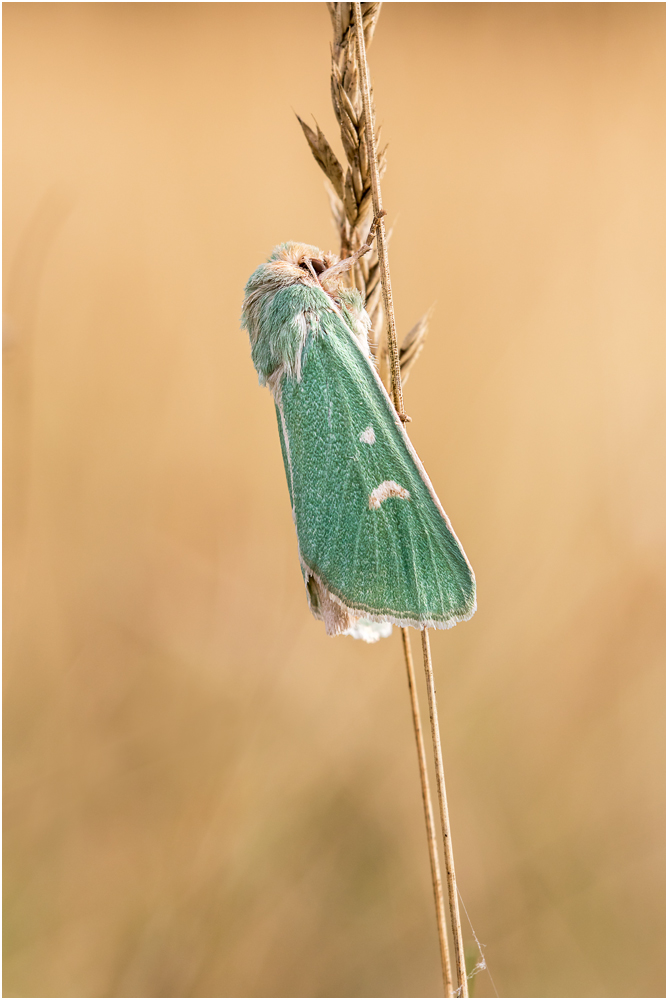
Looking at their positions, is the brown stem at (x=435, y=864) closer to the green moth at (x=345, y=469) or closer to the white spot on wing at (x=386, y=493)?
the green moth at (x=345, y=469)

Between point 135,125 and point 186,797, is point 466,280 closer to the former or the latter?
point 135,125

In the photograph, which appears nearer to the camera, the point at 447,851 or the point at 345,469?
the point at 447,851

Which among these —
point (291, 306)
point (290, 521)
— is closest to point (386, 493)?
point (291, 306)

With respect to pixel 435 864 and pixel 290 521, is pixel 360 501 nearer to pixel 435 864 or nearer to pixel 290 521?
pixel 435 864

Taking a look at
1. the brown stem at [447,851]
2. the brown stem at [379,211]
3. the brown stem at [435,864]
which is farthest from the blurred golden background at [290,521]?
the brown stem at [379,211]

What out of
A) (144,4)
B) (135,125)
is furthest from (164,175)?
(144,4)

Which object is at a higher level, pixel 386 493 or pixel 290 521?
pixel 386 493

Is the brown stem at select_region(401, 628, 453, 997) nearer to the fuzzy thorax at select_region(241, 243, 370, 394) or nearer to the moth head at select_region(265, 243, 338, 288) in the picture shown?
the fuzzy thorax at select_region(241, 243, 370, 394)

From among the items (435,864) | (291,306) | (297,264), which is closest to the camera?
(435,864)
